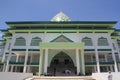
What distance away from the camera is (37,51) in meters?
25.9

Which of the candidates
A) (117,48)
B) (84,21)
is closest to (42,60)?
(84,21)

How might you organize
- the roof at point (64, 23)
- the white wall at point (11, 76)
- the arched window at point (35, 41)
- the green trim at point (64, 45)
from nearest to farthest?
the white wall at point (11, 76)
the green trim at point (64, 45)
the arched window at point (35, 41)
the roof at point (64, 23)

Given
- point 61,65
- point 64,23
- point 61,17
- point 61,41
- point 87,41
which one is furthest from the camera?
point 61,17

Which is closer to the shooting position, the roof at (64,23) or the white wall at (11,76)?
the white wall at (11,76)

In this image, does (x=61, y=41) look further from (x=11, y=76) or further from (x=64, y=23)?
(x=11, y=76)

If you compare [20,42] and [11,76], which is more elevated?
[20,42]

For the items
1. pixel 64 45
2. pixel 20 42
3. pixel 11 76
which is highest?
pixel 20 42

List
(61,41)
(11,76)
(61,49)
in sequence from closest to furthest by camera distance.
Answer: (11,76) < (61,49) < (61,41)

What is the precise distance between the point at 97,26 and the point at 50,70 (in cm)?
1189

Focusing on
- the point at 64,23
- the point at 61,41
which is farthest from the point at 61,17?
the point at 61,41

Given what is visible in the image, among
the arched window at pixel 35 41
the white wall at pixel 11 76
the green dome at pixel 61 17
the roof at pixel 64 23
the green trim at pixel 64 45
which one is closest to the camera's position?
the white wall at pixel 11 76

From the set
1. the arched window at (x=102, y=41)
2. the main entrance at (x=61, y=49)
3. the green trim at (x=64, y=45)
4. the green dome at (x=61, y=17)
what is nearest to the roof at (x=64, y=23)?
the arched window at (x=102, y=41)

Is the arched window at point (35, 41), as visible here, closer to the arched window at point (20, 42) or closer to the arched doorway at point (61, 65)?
the arched window at point (20, 42)

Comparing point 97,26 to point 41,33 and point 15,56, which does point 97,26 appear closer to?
point 41,33
